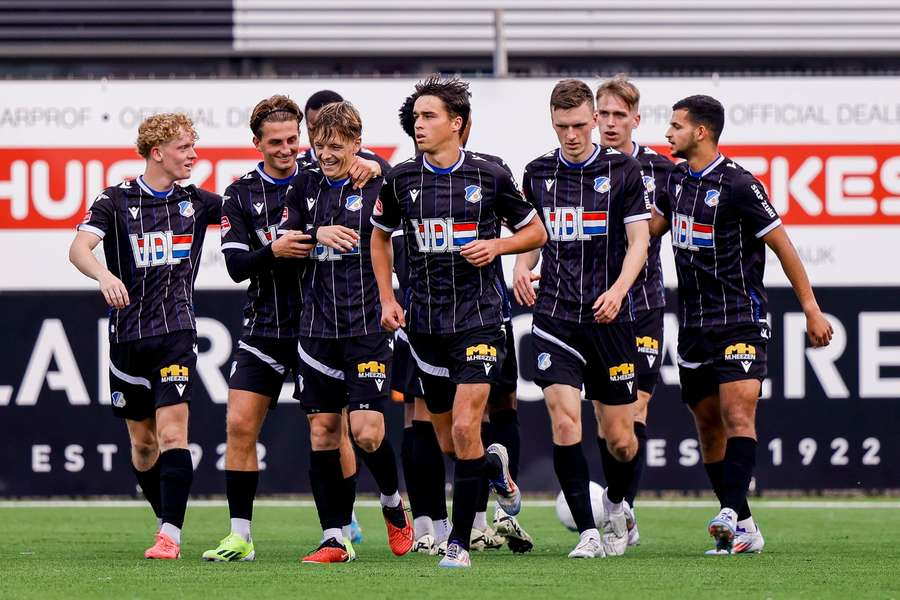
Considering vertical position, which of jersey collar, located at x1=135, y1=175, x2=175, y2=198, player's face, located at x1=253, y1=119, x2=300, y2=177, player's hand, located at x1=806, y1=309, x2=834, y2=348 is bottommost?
player's hand, located at x1=806, y1=309, x2=834, y2=348

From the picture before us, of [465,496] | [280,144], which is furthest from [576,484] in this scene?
[280,144]

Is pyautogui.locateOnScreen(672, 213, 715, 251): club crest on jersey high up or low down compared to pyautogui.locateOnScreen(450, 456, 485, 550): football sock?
up

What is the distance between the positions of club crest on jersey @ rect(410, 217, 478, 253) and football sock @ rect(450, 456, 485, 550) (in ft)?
3.18

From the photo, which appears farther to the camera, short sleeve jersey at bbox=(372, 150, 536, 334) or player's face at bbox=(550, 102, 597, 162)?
player's face at bbox=(550, 102, 597, 162)

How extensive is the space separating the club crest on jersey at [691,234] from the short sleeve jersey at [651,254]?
1.02 ft

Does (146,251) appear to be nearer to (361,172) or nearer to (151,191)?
(151,191)

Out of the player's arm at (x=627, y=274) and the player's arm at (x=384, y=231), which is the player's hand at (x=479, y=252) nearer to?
the player's arm at (x=384, y=231)

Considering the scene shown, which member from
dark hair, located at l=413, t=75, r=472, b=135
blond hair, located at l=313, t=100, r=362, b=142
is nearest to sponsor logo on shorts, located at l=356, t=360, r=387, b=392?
blond hair, located at l=313, t=100, r=362, b=142

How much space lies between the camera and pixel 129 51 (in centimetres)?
1235

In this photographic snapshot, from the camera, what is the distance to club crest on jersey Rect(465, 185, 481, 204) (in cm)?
684

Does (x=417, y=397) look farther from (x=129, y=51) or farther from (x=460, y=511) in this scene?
(x=129, y=51)

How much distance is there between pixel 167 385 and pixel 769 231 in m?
3.03

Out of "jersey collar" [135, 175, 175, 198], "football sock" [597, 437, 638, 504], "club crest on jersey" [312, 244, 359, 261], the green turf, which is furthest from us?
"football sock" [597, 437, 638, 504]

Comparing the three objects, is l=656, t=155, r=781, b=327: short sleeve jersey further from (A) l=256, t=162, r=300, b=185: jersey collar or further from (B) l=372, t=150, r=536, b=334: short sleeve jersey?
(A) l=256, t=162, r=300, b=185: jersey collar
